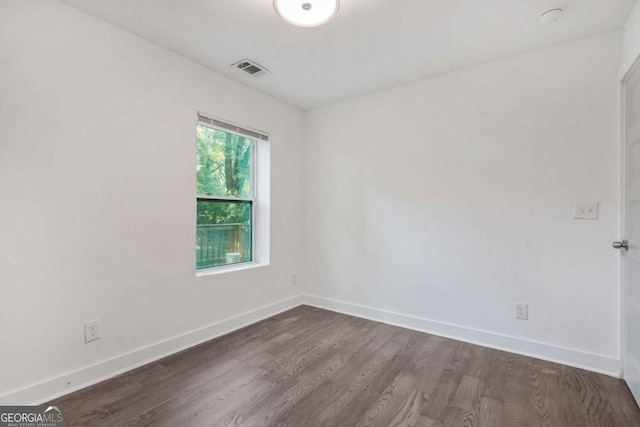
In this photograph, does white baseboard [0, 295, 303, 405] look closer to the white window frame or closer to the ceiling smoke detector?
the white window frame

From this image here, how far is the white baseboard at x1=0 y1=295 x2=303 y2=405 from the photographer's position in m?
1.72

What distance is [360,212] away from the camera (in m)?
3.31

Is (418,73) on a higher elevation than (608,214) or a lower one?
higher

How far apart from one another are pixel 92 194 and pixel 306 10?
1.81m

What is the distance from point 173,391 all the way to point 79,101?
6.48 feet

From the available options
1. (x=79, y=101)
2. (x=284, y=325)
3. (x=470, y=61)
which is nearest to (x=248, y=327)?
(x=284, y=325)

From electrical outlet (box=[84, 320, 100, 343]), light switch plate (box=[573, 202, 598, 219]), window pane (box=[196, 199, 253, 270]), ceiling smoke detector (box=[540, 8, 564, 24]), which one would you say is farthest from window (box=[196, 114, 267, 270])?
light switch plate (box=[573, 202, 598, 219])

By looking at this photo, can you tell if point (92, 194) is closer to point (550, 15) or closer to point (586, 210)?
point (550, 15)

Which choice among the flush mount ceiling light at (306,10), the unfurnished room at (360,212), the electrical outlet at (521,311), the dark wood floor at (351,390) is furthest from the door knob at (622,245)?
the flush mount ceiling light at (306,10)

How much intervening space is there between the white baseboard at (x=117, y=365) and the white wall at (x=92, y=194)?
0.02 meters

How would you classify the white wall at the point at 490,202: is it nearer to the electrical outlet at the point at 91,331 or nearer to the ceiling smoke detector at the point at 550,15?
the ceiling smoke detector at the point at 550,15

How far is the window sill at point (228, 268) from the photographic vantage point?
9.03 feet

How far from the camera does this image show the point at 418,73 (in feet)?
9.06

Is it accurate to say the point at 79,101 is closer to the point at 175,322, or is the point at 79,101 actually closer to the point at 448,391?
the point at 175,322
